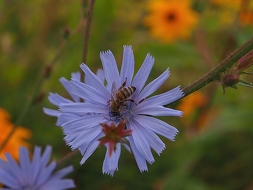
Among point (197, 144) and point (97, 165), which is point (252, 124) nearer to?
point (197, 144)

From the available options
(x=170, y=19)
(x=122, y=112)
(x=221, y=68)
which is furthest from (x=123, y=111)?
(x=170, y=19)

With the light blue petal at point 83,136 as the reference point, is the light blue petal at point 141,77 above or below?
above

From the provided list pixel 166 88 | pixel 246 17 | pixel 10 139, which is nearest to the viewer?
pixel 10 139

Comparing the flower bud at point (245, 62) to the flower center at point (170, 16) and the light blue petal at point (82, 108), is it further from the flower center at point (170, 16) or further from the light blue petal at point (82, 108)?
the flower center at point (170, 16)

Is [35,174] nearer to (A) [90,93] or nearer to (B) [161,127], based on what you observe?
(A) [90,93]

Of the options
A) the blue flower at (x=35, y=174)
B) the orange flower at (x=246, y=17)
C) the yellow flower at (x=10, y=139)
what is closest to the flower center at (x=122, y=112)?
the blue flower at (x=35, y=174)

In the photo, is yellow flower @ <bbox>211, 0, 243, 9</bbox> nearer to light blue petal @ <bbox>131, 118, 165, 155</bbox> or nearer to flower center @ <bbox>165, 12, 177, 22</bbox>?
flower center @ <bbox>165, 12, 177, 22</bbox>
